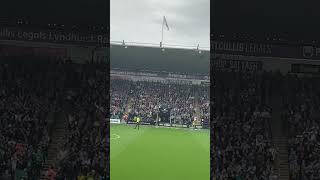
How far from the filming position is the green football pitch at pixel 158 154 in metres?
15.8

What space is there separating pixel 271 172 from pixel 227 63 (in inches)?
121

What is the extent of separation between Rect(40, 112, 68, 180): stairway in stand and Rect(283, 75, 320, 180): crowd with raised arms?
5797mm

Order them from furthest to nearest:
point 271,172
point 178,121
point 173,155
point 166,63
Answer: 1. point 178,121
2. point 166,63
3. point 173,155
4. point 271,172

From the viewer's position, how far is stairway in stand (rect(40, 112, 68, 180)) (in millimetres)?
13233

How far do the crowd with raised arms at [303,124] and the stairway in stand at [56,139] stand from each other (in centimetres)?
580

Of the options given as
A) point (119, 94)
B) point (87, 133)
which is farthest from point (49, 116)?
point (119, 94)

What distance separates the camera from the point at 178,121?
28.9 meters

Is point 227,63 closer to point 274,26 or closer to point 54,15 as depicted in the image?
point 274,26

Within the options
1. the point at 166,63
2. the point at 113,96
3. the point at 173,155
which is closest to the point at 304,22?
the point at 173,155

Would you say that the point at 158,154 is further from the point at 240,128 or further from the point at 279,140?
the point at 279,140

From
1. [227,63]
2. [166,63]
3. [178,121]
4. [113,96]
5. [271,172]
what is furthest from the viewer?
[113,96]

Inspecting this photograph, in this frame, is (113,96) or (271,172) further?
(113,96)

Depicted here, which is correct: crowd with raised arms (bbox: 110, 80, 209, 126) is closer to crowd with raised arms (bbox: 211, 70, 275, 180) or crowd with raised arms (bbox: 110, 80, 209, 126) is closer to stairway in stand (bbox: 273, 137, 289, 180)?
crowd with raised arms (bbox: 211, 70, 275, 180)

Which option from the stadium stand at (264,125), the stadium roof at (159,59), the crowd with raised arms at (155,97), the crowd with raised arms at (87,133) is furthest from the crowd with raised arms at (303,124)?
the crowd with raised arms at (155,97)
